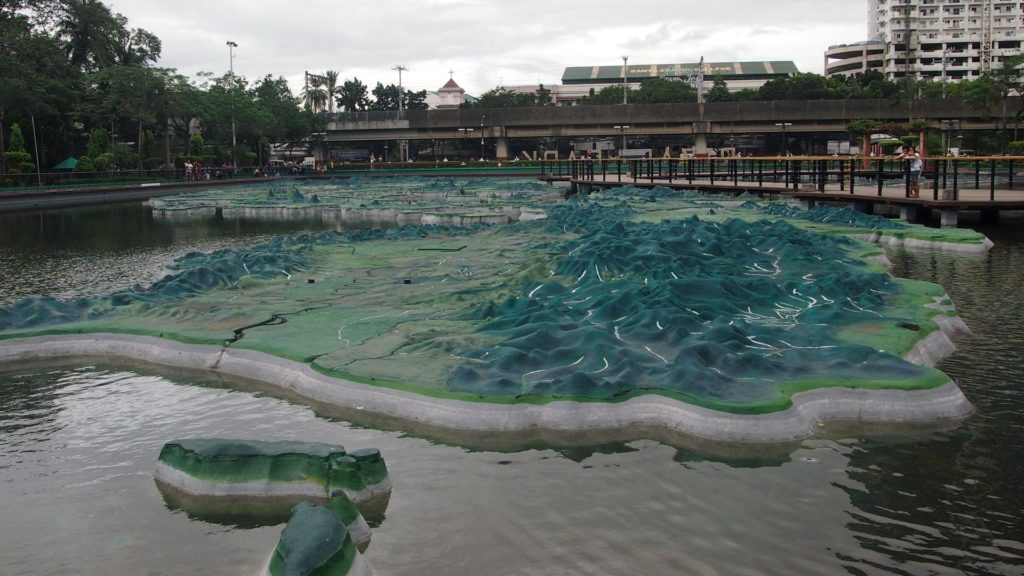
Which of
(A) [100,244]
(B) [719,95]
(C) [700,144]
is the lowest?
(A) [100,244]

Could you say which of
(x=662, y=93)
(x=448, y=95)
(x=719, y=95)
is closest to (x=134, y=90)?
(x=662, y=93)

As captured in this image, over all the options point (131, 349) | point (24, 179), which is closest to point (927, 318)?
point (131, 349)

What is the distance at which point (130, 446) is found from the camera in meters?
8.01

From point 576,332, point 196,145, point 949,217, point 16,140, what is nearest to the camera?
point 576,332

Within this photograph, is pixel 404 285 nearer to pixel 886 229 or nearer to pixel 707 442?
pixel 707 442

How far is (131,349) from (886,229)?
16231 mm

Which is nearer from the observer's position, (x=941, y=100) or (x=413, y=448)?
(x=413, y=448)

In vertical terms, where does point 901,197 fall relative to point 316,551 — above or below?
above

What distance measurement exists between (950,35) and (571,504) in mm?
141453

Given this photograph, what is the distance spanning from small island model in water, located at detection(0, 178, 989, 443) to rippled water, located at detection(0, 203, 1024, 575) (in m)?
0.49

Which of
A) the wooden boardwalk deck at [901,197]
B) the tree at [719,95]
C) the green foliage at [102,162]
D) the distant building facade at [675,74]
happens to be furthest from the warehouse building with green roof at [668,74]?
the wooden boardwalk deck at [901,197]

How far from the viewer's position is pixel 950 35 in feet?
418

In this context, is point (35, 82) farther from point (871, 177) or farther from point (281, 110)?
point (871, 177)

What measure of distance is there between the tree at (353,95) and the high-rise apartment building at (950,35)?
250ft
